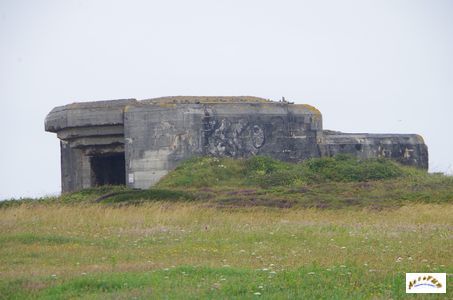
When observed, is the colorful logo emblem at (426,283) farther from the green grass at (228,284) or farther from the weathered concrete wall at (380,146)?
the weathered concrete wall at (380,146)

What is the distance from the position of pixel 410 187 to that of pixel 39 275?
12.4 meters

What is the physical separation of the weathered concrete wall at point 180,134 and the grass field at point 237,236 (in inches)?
31.1

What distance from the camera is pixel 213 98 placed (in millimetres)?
23625

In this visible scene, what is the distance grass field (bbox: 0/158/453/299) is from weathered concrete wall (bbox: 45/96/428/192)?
2.59 ft

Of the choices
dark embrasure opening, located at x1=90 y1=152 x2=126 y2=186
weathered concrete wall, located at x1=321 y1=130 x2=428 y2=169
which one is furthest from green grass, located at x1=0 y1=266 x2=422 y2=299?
dark embrasure opening, located at x1=90 y1=152 x2=126 y2=186

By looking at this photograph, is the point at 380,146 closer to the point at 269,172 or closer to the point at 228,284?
the point at 269,172

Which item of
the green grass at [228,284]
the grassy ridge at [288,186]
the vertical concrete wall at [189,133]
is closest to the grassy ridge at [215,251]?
the green grass at [228,284]

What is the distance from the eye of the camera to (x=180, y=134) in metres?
21.7

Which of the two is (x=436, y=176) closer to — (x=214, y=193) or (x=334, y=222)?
(x=214, y=193)

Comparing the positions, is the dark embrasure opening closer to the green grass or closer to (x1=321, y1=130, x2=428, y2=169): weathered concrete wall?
(x1=321, y1=130, x2=428, y2=169): weathered concrete wall

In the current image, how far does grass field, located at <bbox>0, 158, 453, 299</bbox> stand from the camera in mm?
7852

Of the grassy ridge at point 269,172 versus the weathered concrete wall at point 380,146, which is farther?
the weathered concrete wall at point 380,146

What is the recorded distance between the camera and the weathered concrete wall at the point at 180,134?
71.4ft

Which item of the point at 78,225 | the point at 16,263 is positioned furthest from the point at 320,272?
the point at 78,225
